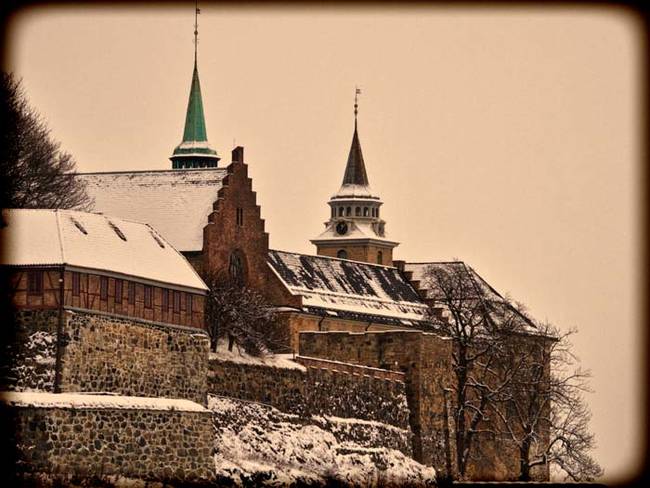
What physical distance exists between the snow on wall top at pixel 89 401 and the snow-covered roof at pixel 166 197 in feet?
85.2

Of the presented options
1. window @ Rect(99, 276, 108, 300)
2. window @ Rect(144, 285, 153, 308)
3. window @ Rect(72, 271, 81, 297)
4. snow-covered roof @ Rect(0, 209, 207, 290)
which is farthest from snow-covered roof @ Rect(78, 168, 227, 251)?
window @ Rect(72, 271, 81, 297)

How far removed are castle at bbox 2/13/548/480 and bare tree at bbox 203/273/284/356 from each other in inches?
73.1

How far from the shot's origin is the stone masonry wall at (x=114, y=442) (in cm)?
7394

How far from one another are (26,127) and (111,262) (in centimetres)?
1892

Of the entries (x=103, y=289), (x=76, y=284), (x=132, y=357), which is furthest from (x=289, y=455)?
(x=76, y=284)

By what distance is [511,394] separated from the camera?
10919 cm

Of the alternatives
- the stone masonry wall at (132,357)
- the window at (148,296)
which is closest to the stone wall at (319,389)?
the stone masonry wall at (132,357)

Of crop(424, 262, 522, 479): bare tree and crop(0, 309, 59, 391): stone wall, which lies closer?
crop(0, 309, 59, 391): stone wall

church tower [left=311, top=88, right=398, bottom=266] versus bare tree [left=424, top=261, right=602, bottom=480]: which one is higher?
Result: church tower [left=311, top=88, right=398, bottom=266]

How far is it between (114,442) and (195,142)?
6335 centimetres

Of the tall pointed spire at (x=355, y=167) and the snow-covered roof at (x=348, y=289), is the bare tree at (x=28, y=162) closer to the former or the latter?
the snow-covered roof at (x=348, y=289)

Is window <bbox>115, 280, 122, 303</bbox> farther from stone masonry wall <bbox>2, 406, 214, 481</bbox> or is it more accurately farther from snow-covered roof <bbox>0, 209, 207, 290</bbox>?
stone masonry wall <bbox>2, 406, 214, 481</bbox>

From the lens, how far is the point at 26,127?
9900cm

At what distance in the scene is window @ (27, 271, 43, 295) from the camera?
78.3 meters
